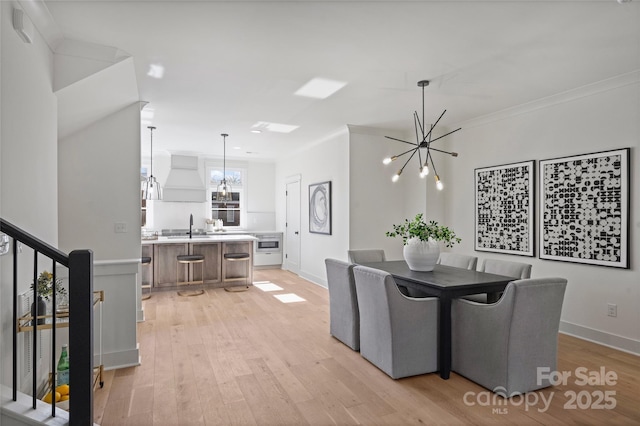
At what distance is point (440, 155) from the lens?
5691 millimetres

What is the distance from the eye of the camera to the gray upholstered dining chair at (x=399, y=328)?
9.41 ft

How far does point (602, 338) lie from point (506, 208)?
1659mm

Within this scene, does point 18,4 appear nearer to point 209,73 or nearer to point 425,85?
point 209,73

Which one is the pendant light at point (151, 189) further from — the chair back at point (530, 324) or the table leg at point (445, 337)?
the chair back at point (530, 324)

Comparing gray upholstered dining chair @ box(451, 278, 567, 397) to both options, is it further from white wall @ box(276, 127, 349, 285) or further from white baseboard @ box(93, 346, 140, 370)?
white wall @ box(276, 127, 349, 285)

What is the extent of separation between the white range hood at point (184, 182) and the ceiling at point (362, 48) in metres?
3.34

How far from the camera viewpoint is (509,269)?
362 cm

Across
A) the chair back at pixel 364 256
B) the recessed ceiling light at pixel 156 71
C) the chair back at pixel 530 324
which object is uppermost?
the recessed ceiling light at pixel 156 71

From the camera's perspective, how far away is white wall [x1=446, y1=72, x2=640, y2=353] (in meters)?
3.49

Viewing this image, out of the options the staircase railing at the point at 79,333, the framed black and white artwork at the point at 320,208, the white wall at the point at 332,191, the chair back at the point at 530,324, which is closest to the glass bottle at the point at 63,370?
the staircase railing at the point at 79,333

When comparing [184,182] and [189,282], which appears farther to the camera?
[184,182]

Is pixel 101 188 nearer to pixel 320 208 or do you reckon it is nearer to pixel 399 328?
pixel 399 328

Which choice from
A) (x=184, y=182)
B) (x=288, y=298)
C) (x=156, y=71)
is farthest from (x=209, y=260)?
(x=156, y=71)

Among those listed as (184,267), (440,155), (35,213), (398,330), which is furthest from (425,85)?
(184,267)
